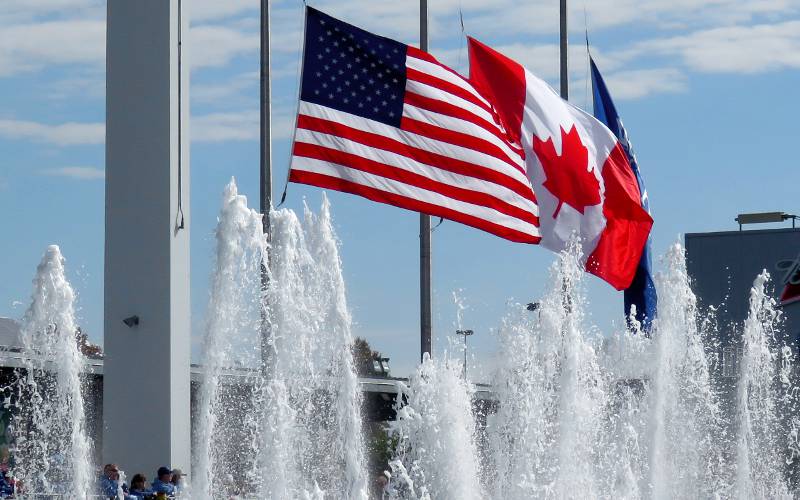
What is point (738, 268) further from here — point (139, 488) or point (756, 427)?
point (139, 488)

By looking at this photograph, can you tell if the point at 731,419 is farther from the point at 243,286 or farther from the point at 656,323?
the point at 243,286

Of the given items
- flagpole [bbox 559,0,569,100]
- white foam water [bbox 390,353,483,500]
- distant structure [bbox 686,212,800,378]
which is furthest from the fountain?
distant structure [bbox 686,212,800,378]

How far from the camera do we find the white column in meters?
15.0

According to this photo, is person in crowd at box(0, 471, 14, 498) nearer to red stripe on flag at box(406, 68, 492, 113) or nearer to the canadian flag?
red stripe on flag at box(406, 68, 492, 113)

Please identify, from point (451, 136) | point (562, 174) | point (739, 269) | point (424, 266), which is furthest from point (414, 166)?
point (739, 269)

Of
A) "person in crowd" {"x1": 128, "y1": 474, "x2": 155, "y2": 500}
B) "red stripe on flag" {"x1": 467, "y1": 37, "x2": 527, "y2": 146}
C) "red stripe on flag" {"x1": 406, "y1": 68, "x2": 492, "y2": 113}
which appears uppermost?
"red stripe on flag" {"x1": 467, "y1": 37, "x2": 527, "y2": 146}

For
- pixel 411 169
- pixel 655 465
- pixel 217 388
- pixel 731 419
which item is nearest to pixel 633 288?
pixel 655 465

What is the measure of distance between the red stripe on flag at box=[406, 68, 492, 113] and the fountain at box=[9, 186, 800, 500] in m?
2.42

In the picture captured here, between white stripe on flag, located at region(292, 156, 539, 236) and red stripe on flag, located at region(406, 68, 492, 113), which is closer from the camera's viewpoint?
white stripe on flag, located at region(292, 156, 539, 236)

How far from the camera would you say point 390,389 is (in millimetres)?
33688

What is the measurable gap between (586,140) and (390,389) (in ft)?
50.5

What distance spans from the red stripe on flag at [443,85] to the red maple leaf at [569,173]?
1553 millimetres

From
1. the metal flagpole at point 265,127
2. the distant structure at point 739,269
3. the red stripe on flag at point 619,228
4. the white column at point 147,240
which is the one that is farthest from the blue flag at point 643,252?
the distant structure at point 739,269

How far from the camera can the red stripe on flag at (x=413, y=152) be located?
15922 mm
